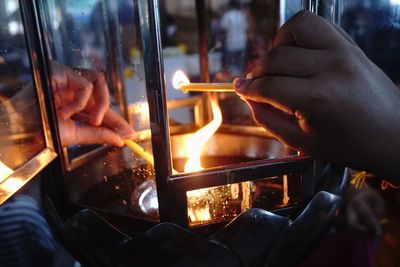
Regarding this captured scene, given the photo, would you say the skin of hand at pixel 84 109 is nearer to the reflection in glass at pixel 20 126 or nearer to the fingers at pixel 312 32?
the reflection in glass at pixel 20 126

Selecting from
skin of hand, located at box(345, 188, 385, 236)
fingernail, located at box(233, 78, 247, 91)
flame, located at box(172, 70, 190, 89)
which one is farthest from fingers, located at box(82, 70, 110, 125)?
skin of hand, located at box(345, 188, 385, 236)

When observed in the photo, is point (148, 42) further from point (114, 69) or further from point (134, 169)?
point (114, 69)

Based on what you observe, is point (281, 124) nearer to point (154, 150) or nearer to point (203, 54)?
point (154, 150)

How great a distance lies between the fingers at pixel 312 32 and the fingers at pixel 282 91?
0.08m

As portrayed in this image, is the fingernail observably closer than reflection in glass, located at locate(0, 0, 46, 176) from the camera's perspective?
Yes

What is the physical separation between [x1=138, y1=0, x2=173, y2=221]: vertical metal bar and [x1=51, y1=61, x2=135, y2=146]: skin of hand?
0.30 meters

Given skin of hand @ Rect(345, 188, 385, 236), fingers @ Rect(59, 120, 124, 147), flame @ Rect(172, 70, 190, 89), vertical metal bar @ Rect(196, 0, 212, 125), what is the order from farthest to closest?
vertical metal bar @ Rect(196, 0, 212, 125)
skin of hand @ Rect(345, 188, 385, 236)
fingers @ Rect(59, 120, 124, 147)
flame @ Rect(172, 70, 190, 89)

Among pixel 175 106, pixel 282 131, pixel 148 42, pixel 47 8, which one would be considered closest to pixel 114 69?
pixel 175 106

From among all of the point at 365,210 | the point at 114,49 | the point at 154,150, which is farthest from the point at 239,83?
the point at 365,210

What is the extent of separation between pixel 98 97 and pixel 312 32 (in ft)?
2.28

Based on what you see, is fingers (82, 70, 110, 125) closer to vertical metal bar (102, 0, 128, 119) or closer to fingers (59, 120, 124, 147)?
fingers (59, 120, 124, 147)

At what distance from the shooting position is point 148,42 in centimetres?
67

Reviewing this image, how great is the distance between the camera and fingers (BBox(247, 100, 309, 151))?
0.63 metres

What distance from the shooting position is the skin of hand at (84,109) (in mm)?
1023
